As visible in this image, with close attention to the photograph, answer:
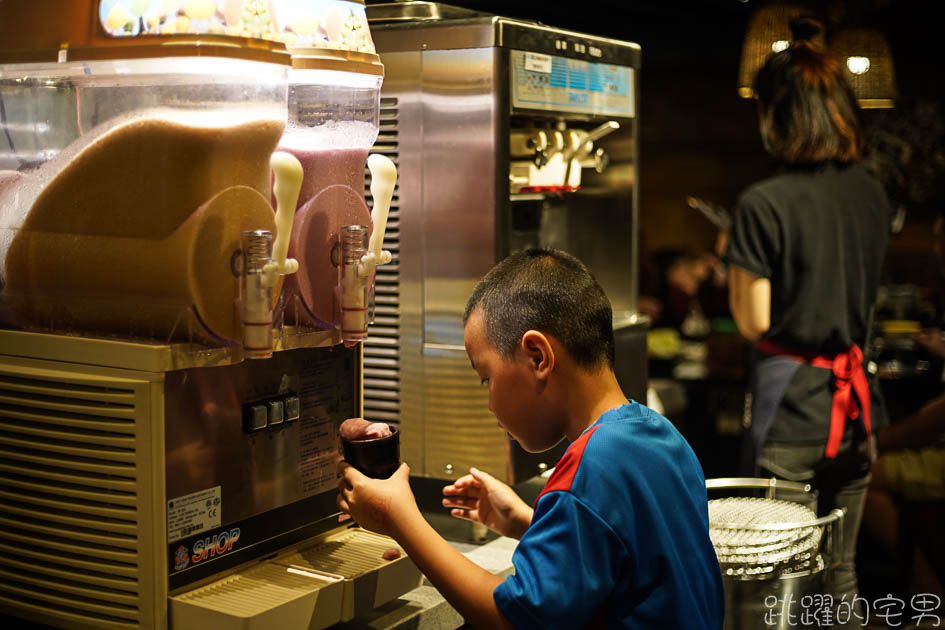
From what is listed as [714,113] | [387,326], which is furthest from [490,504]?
[714,113]

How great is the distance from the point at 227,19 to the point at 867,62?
3.55m

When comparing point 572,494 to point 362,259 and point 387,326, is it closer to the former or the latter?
point 362,259

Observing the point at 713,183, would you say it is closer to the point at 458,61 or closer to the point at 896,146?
the point at 896,146

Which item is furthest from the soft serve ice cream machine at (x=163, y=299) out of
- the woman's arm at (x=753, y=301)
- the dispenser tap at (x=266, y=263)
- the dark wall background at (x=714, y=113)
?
the dark wall background at (x=714, y=113)

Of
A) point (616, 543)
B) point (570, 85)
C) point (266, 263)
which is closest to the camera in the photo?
point (616, 543)

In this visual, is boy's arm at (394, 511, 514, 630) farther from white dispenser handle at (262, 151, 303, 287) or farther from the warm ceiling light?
the warm ceiling light

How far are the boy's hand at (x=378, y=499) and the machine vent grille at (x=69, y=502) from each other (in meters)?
0.29

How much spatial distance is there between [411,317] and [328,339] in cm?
52

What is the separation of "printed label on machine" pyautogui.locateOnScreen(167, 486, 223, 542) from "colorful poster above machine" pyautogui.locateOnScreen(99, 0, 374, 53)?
1.95 ft

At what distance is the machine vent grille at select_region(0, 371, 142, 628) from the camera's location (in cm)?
135

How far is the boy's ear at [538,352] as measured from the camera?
4.53 feet

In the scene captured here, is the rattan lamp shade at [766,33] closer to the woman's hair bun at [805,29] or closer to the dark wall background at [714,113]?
the dark wall background at [714,113]

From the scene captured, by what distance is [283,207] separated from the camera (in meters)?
1.39

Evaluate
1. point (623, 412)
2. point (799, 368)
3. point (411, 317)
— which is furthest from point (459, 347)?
point (799, 368)
